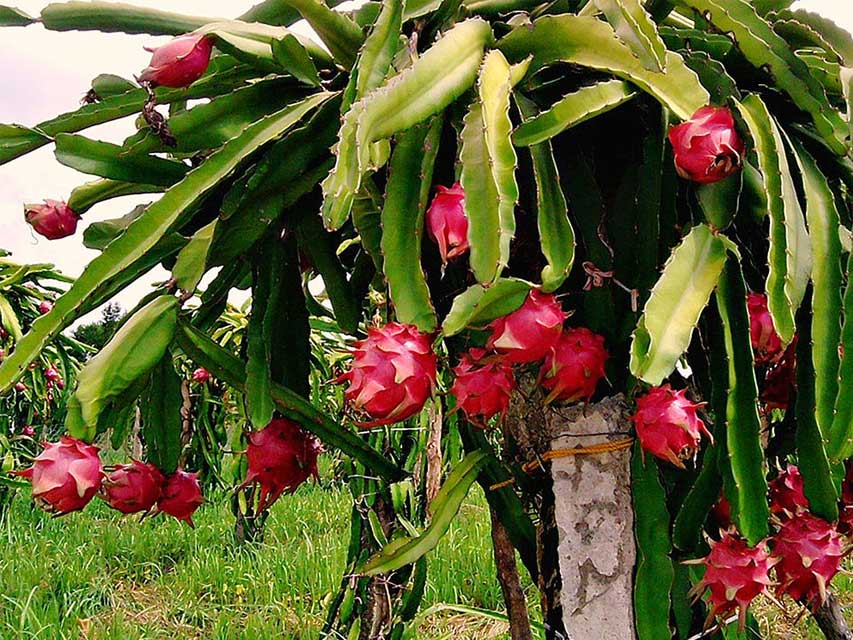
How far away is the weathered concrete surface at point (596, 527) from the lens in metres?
0.79

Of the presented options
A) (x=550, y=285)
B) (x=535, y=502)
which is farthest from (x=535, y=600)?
(x=550, y=285)

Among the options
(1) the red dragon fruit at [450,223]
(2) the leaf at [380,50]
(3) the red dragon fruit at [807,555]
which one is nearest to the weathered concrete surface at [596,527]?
(3) the red dragon fruit at [807,555]

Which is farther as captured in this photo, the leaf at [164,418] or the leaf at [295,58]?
the leaf at [164,418]

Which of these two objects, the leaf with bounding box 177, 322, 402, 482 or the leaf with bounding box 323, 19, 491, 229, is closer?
the leaf with bounding box 323, 19, 491, 229

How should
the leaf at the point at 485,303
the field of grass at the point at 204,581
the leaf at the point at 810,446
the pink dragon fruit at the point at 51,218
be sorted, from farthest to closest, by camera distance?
the field of grass at the point at 204,581, the pink dragon fruit at the point at 51,218, the leaf at the point at 810,446, the leaf at the point at 485,303

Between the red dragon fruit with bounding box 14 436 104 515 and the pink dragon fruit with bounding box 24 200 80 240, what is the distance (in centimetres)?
28

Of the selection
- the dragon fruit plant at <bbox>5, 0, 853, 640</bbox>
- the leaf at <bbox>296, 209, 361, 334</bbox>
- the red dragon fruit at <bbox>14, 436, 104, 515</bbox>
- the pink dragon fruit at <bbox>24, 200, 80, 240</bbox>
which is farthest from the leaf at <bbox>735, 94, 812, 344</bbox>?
the pink dragon fruit at <bbox>24, 200, 80, 240</bbox>

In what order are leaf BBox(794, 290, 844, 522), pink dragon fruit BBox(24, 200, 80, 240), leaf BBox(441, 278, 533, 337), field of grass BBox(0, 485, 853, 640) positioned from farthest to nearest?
1. field of grass BBox(0, 485, 853, 640)
2. pink dragon fruit BBox(24, 200, 80, 240)
3. leaf BBox(794, 290, 844, 522)
4. leaf BBox(441, 278, 533, 337)

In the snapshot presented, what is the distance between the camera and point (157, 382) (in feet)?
3.07

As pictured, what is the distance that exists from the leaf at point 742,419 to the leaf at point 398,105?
0.86 feet

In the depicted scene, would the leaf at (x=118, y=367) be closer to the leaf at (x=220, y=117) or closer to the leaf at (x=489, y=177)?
the leaf at (x=220, y=117)

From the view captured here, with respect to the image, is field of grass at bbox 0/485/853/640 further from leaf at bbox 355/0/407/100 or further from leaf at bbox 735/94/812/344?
leaf at bbox 355/0/407/100

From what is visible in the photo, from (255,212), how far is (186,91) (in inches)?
6.2

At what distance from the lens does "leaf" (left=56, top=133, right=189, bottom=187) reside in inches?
31.2
